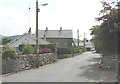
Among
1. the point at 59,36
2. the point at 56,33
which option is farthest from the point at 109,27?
the point at 56,33

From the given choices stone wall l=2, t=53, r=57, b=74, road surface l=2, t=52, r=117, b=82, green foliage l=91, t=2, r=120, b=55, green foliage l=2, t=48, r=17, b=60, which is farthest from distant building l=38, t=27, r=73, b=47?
green foliage l=91, t=2, r=120, b=55

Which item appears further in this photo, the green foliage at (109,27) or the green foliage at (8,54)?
the green foliage at (8,54)

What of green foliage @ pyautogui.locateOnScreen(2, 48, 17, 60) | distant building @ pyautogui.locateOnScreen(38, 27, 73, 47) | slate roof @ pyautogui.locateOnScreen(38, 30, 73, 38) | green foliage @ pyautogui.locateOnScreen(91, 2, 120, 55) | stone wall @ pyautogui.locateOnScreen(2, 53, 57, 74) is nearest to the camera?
green foliage @ pyautogui.locateOnScreen(91, 2, 120, 55)

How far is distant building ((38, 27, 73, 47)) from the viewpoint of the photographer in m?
97.1

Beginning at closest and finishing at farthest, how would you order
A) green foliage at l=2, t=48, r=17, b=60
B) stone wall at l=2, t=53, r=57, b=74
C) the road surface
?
the road surface
stone wall at l=2, t=53, r=57, b=74
green foliage at l=2, t=48, r=17, b=60

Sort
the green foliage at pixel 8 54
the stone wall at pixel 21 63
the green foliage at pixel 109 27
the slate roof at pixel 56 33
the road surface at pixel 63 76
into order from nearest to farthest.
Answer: the road surface at pixel 63 76 < the green foliage at pixel 109 27 < the stone wall at pixel 21 63 < the green foliage at pixel 8 54 < the slate roof at pixel 56 33

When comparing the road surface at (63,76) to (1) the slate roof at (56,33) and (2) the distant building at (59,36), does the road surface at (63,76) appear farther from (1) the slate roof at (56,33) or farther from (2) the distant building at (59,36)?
(1) the slate roof at (56,33)

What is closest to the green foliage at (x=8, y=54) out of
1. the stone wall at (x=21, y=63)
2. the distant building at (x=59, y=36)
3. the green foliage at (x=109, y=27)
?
the stone wall at (x=21, y=63)

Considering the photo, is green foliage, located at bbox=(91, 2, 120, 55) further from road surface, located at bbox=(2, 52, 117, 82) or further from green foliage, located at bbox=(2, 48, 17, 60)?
green foliage, located at bbox=(2, 48, 17, 60)

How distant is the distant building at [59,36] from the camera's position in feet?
319

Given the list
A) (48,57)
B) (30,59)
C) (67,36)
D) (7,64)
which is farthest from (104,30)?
(67,36)

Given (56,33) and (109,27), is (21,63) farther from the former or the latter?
(56,33)

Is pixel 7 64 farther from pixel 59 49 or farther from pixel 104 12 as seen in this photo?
pixel 59 49

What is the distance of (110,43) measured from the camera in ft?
74.3
